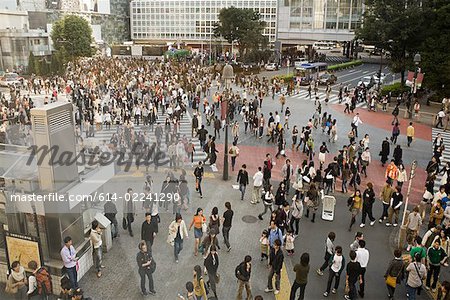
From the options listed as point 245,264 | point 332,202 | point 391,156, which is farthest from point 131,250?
point 391,156

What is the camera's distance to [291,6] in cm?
8119

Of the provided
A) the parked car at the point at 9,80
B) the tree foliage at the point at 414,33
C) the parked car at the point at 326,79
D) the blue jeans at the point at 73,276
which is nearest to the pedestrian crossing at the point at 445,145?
the tree foliage at the point at 414,33

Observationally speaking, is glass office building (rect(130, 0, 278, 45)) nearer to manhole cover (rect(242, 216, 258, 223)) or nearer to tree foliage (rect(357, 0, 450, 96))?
tree foliage (rect(357, 0, 450, 96))

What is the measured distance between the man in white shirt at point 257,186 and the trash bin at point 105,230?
5457 millimetres

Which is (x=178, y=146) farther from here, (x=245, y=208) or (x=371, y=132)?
(x=371, y=132)

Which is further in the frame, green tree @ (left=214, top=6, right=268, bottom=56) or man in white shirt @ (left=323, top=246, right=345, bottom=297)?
green tree @ (left=214, top=6, right=268, bottom=56)

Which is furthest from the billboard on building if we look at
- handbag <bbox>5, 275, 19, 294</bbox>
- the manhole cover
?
handbag <bbox>5, 275, 19, 294</bbox>

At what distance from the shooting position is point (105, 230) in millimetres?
11102

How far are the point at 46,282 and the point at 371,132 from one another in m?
22.2

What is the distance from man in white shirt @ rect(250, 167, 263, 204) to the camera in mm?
14430

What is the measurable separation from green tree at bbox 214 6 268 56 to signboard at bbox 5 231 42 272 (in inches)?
2470

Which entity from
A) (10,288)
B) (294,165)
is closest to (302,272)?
(10,288)

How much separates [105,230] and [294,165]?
419 inches

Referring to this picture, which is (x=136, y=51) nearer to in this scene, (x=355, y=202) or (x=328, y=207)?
(x=328, y=207)
